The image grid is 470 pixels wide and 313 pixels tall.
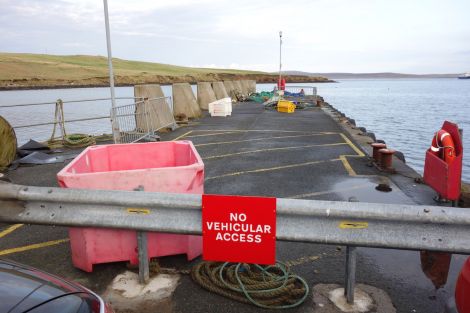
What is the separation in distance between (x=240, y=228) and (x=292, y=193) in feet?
14.2

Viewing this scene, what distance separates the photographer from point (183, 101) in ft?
72.2

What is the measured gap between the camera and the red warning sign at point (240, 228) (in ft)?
11.9

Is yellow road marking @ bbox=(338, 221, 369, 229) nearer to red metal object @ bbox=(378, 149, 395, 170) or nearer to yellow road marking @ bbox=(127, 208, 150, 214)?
yellow road marking @ bbox=(127, 208, 150, 214)

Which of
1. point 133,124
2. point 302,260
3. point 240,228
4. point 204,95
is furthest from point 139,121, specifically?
point 204,95

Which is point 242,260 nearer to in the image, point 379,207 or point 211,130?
point 379,207

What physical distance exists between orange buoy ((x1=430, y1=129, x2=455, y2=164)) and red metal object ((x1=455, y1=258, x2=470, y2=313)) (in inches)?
186

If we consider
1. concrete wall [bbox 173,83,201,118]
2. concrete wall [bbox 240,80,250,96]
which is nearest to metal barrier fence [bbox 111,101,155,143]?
concrete wall [bbox 173,83,201,118]

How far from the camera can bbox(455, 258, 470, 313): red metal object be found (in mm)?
2942

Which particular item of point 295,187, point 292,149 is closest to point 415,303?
point 295,187

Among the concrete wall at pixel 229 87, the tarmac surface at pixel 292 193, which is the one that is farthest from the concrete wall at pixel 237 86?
the tarmac surface at pixel 292 193

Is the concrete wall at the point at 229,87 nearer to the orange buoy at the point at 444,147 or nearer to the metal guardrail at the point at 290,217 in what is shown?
the orange buoy at the point at 444,147

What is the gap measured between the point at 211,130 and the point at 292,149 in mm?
5739

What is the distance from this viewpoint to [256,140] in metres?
14.8

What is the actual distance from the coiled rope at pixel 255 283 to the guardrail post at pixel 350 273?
43cm
